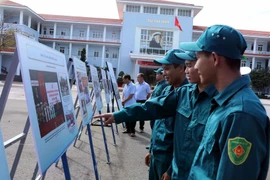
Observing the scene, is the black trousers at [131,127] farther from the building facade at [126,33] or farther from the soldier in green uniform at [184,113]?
the building facade at [126,33]

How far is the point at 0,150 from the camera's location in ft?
3.81

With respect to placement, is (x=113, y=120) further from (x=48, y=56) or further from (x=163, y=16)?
(x=163, y=16)

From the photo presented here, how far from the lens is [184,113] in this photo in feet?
6.46

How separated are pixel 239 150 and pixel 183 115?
2.93 feet

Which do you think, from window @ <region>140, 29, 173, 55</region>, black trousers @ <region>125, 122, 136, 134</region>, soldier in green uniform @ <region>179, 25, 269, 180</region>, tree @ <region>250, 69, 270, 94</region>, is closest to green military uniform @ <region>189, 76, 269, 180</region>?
soldier in green uniform @ <region>179, 25, 269, 180</region>

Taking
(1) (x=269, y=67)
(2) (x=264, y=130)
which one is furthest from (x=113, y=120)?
(1) (x=269, y=67)

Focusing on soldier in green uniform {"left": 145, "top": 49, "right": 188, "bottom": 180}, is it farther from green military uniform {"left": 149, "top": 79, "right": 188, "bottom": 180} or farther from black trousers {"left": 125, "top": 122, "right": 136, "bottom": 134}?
black trousers {"left": 125, "top": 122, "right": 136, "bottom": 134}

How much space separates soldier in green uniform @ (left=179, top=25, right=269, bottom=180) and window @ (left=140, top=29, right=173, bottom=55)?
120 feet

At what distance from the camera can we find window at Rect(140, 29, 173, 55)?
37.5 metres

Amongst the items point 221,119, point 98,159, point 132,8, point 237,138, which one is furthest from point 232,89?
point 132,8

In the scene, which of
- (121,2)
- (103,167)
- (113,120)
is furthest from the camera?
(121,2)

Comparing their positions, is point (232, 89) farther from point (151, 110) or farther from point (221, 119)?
point (151, 110)

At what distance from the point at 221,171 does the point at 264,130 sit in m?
0.25

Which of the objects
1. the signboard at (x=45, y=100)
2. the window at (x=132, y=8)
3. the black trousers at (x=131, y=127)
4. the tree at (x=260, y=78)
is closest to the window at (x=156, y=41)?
the window at (x=132, y=8)
